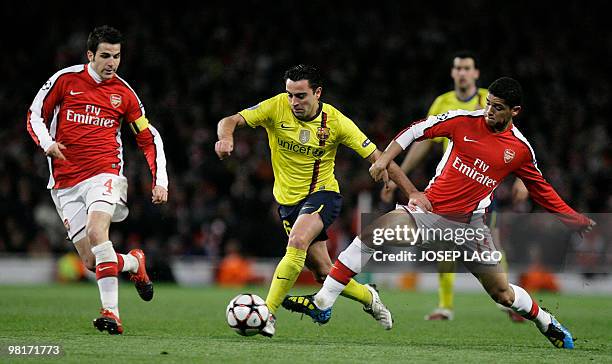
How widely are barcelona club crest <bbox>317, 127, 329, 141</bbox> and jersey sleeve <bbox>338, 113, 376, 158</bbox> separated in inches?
4.7

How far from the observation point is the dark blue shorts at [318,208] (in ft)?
27.6

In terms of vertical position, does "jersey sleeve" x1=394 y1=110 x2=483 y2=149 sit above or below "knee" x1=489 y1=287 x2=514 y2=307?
above

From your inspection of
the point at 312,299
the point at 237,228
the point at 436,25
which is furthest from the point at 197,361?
the point at 436,25

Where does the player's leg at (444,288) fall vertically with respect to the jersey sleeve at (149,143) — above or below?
below

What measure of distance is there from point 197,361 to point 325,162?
287cm

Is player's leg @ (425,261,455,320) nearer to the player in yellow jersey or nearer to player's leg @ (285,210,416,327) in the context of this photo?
the player in yellow jersey

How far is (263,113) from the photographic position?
848 centimetres

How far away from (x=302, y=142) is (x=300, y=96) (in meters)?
0.43

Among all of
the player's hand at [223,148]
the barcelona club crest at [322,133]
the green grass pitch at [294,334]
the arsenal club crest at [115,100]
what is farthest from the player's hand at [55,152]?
the barcelona club crest at [322,133]

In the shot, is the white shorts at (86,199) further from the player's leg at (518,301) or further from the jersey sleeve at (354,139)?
the player's leg at (518,301)

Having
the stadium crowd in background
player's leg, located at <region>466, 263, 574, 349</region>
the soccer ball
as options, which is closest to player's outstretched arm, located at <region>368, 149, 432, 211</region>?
player's leg, located at <region>466, 263, 574, 349</region>

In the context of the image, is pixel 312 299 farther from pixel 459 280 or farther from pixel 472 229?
pixel 459 280

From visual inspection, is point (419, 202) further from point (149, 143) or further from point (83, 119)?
point (83, 119)

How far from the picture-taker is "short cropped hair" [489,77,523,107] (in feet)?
25.4
